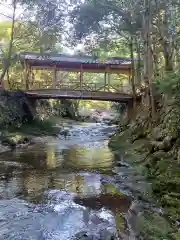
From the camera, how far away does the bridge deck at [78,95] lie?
29250mm

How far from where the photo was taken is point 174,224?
24.8ft

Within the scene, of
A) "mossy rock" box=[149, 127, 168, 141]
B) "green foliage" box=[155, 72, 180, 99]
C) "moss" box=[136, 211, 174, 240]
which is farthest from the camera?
"mossy rock" box=[149, 127, 168, 141]

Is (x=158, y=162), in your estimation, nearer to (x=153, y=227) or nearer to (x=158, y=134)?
(x=158, y=134)

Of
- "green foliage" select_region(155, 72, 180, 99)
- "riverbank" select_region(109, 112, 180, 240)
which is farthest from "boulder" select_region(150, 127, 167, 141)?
"green foliage" select_region(155, 72, 180, 99)

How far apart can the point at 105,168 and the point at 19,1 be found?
13.5 meters

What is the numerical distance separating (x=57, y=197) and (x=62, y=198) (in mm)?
176

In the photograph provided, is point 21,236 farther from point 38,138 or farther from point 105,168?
point 38,138

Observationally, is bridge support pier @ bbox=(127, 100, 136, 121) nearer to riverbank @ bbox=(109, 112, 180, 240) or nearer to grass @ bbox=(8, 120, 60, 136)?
riverbank @ bbox=(109, 112, 180, 240)

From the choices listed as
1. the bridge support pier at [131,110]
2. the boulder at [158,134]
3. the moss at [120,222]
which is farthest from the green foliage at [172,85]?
the bridge support pier at [131,110]

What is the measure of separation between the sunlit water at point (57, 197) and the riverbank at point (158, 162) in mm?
900

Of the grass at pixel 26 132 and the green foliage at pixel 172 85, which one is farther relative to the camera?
the grass at pixel 26 132

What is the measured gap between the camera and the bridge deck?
29.2 meters

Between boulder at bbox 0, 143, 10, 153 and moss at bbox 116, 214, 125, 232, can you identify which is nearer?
moss at bbox 116, 214, 125, 232

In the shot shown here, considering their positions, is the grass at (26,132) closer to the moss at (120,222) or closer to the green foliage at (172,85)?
the green foliage at (172,85)
